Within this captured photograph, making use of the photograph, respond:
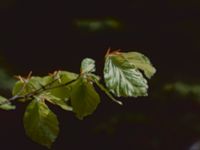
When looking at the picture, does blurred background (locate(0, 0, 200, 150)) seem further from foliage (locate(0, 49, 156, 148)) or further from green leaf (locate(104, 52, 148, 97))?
green leaf (locate(104, 52, 148, 97))

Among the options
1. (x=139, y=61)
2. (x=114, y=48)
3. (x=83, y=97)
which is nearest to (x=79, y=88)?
(x=83, y=97)

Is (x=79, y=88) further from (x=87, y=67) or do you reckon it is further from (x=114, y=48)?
(x=114, y=48)

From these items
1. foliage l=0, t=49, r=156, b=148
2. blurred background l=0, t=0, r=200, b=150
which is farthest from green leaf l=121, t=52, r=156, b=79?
blurred background l=0, t=0, r=200, b=150

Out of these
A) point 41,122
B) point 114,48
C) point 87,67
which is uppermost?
point 87,67

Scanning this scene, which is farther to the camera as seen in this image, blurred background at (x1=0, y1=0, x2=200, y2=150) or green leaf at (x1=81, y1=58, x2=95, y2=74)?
blurred background at (x1=0, y1=0, x2=200, y2=150)

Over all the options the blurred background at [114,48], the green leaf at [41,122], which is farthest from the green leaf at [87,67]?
the blurred background at [114,48]

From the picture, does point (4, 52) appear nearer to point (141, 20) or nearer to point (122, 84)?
point (141, 20)

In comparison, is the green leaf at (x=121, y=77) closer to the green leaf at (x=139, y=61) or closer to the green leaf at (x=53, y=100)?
the green leaf at (x=139, y=61)
